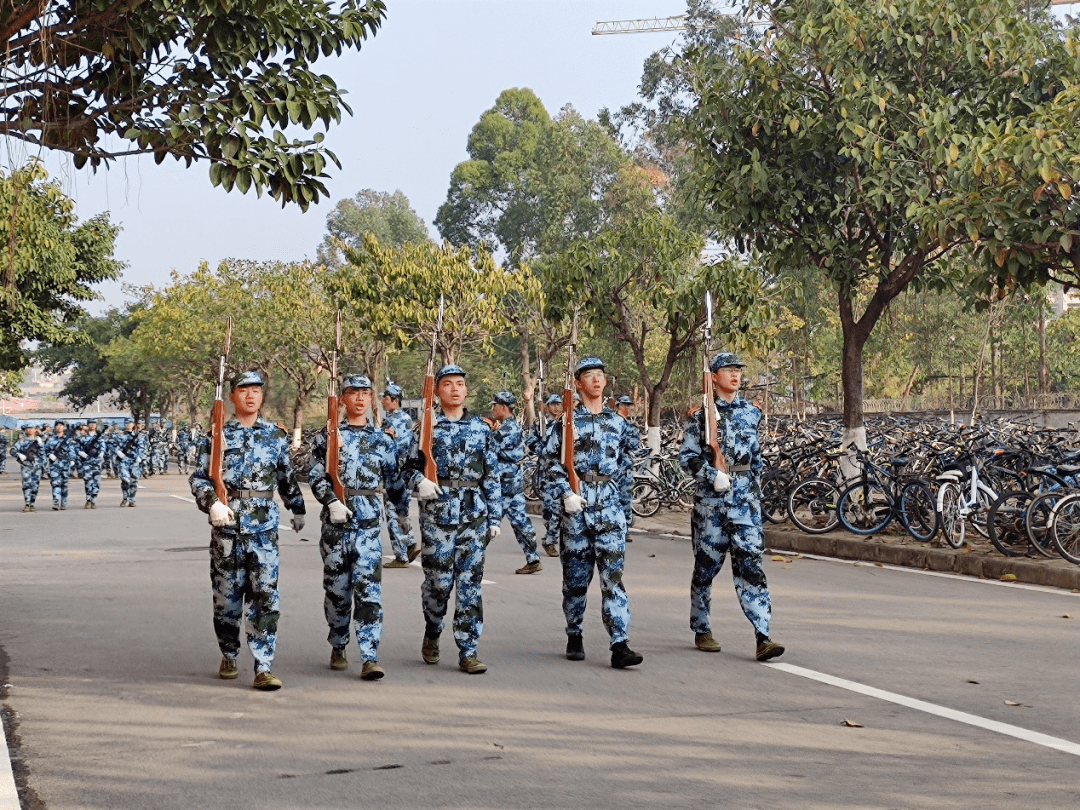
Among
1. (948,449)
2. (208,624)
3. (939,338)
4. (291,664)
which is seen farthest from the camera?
(939,338)

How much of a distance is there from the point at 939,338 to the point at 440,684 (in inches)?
1823

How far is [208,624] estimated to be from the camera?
9.79m

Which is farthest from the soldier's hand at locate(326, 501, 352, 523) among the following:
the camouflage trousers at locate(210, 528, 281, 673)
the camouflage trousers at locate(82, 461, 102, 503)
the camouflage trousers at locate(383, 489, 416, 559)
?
the camouflage trousers at locate(82, 461, 102, 503)

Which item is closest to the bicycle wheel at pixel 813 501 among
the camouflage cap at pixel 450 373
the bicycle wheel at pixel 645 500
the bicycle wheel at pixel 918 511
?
the bicycle wheel at pixel 918 511

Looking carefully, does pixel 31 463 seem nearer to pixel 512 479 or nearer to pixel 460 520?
pixel 512 479

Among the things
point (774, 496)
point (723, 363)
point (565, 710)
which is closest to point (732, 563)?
point (723, 363)

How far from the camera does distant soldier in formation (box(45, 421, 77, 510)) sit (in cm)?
2622

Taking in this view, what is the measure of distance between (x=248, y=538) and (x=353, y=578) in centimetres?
68

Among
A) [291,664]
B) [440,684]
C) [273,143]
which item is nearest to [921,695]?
[440,684]

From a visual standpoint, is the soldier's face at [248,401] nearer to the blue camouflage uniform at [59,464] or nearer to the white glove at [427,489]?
the white glove at [427,489]

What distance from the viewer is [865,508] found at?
1477 cm

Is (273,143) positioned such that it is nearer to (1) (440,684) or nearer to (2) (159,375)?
(1) (440,684)

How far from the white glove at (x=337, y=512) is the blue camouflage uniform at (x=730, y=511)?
2.12 metres

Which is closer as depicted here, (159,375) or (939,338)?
(939,338)
